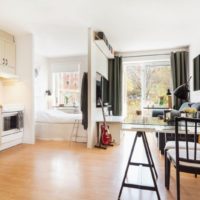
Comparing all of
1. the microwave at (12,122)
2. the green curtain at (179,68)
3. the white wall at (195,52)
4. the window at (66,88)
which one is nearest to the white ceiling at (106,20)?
the white wall at (195,52)

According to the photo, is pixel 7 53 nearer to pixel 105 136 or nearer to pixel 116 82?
pixel 105 136

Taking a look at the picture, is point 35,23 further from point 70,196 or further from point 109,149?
point 70,196

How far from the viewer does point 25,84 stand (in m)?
4.36

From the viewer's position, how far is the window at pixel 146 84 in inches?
237

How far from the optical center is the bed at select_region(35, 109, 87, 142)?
4551mm

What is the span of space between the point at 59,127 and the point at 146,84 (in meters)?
3.24

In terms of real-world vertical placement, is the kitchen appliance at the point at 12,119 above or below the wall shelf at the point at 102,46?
below

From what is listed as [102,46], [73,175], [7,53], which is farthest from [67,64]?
[73,175]

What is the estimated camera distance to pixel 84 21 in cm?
370

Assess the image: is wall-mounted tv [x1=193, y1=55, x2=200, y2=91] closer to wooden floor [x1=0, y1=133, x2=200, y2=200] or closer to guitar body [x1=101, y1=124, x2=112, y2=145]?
wooden floor [x1=0, y1=133, x2=200, y2=200]

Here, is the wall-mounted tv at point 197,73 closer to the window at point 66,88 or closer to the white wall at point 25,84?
the window at point 66,88

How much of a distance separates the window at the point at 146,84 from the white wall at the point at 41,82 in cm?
284

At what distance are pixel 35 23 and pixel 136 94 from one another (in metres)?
3.86

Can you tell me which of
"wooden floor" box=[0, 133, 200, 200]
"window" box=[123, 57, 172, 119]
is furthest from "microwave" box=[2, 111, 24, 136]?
"window" box=[123, 57, 172, 119]
